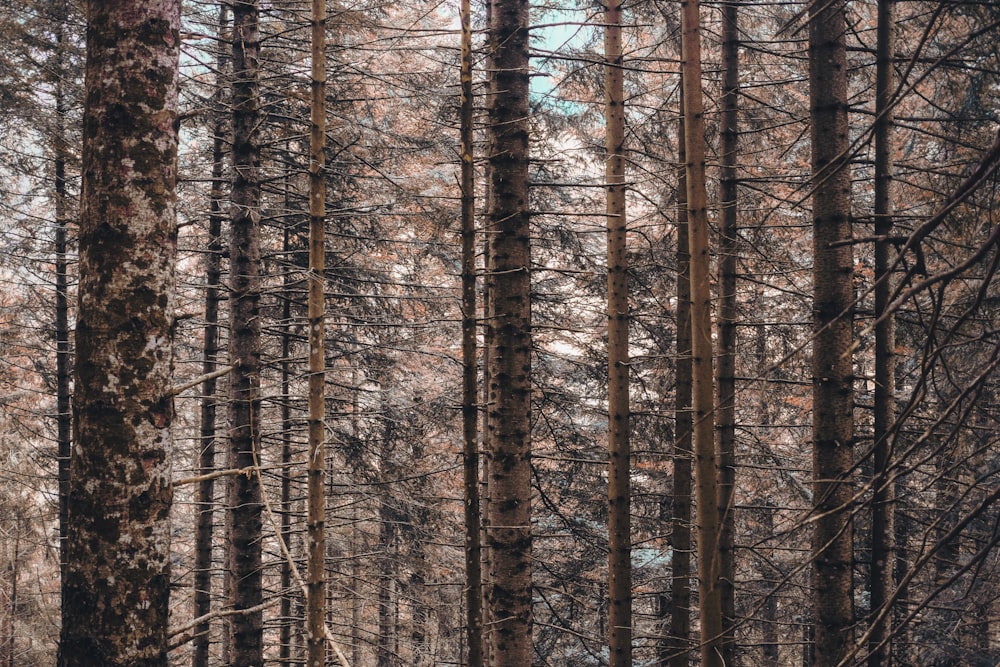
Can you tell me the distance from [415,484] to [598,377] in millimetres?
3711

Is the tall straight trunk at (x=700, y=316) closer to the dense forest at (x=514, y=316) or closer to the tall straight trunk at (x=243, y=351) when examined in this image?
the dense forest at (x=514, y=316)

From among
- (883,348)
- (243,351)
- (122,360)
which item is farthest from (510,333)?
(122,360)

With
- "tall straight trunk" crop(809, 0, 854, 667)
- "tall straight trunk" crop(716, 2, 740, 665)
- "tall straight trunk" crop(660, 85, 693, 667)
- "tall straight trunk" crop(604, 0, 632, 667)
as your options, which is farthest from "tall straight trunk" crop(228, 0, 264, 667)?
"tall straight trunk" crop(809, 0, 854, 667)

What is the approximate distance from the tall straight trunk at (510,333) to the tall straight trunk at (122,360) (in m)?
3.75

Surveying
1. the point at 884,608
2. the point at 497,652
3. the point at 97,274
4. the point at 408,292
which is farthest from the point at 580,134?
the point at 884,608

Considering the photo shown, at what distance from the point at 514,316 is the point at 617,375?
4.41 ft

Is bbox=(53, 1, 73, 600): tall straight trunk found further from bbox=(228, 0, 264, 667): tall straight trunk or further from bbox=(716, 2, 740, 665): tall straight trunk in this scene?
bbox=(716, 2, 740, 665): tall straight trunk

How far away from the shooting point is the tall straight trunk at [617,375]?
7199 millimetres

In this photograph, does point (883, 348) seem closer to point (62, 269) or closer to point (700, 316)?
point (700, 316)

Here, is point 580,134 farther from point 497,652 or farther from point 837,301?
point 497,652

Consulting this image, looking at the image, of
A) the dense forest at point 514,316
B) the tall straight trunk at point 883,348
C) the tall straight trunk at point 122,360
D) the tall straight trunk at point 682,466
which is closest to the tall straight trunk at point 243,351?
the dense forest at point 514,316

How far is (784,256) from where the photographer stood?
9977 mm

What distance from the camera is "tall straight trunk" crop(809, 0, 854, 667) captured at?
5020mm

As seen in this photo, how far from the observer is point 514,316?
6875 mm
